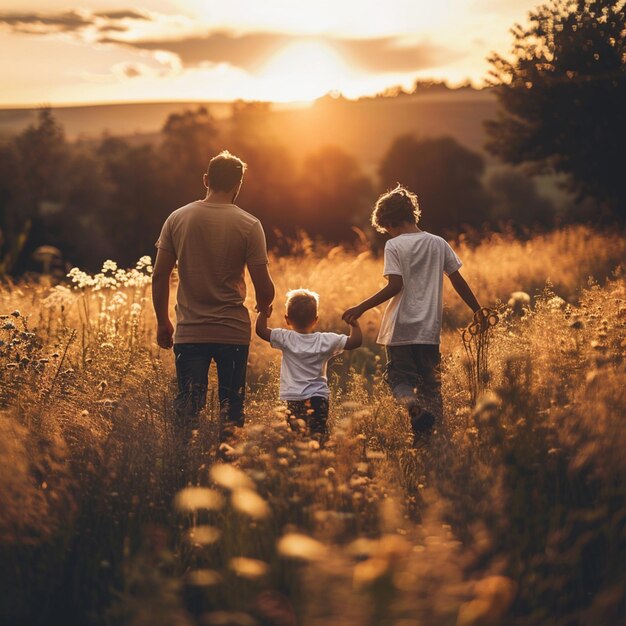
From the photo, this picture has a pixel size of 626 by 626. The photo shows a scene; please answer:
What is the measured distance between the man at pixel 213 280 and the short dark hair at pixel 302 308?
26 centimetres

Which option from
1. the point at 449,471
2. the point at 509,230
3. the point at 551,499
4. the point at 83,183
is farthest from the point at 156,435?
the point at 83,183

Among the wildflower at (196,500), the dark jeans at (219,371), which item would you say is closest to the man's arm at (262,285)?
the dark jeans at (219,371)

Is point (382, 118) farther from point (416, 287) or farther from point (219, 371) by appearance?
point (219, 371)

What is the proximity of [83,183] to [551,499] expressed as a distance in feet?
136

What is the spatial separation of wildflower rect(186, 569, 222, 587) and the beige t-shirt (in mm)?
1995

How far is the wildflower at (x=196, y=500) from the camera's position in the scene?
3052mm

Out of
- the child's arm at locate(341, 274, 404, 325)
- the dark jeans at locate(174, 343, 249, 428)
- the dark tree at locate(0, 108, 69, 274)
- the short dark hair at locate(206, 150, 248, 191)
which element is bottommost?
the dark jeans at locate(174, 343, 249, 428)

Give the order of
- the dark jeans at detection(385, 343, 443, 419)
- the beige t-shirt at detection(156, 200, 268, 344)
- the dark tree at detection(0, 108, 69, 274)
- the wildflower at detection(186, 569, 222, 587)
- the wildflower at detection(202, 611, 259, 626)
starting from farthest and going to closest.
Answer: the dark tree at detection(0, 108, 69, 274) < the dark jeans at detection(385, 343, 443, 419) < the beige t-shirt at detection(156, 200, 268, 344) < the wildflower at detection(186, 569, 222, 587) < the wildflower at detection(202, 611, 259, 626)

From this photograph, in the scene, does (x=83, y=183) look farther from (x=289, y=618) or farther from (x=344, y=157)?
(x=289, y=618)

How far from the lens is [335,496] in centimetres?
359

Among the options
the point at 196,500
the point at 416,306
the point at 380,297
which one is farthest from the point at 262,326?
the point at 196,500

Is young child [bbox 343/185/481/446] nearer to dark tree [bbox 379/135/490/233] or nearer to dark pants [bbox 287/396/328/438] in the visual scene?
dark pants [bbox 287/396/328/438]

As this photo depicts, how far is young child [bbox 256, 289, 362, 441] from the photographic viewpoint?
16.6ft

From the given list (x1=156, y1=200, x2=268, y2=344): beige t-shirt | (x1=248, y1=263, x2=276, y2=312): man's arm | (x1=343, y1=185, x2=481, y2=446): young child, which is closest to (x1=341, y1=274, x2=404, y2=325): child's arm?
(x1=343, y1=185, x2=481, y2=446): young child
